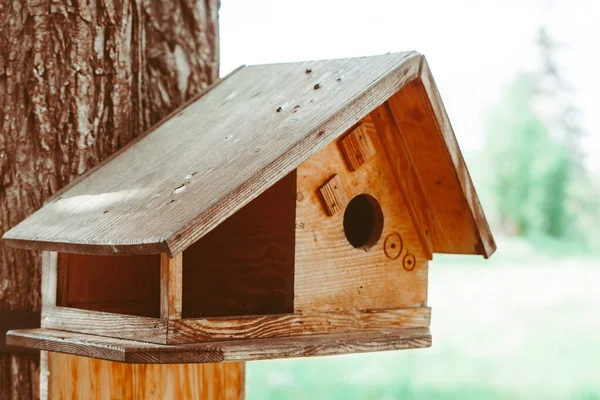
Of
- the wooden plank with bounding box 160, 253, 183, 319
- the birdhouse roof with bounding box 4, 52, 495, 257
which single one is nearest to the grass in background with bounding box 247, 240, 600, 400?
the birdhouse roof with bounding box 4, 52, 495, 257

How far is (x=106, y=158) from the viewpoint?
265 centimetres

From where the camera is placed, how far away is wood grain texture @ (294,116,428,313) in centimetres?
229

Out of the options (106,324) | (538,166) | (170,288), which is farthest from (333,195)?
(538,166)

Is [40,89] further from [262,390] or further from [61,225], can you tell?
[262,390]

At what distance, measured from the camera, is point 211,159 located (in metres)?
2.22

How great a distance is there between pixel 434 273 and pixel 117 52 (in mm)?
12065

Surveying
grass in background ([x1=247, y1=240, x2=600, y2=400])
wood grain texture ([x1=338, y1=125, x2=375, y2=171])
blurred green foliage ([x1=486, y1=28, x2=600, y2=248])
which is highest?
blurred green foliage ([x1=486, y1=28, x2=600, y2=248])

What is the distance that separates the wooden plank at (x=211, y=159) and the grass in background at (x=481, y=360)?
5894mm

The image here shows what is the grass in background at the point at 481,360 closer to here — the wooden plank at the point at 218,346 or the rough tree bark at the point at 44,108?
the rough tree bark at the point at 44,108

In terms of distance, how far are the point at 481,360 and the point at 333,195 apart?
750 cm

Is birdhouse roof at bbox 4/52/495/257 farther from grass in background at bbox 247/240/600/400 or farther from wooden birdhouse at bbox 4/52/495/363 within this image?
grass in background at bbox 247/240/600/400

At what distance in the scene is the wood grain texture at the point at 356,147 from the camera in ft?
7.84

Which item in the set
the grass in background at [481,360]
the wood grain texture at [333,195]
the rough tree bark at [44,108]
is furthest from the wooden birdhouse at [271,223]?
the grass in background at [481,360]

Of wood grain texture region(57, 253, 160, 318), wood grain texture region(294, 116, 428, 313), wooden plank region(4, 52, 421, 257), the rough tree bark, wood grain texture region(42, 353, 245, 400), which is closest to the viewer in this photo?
wooden plank region(4, 52, 421, 257)
